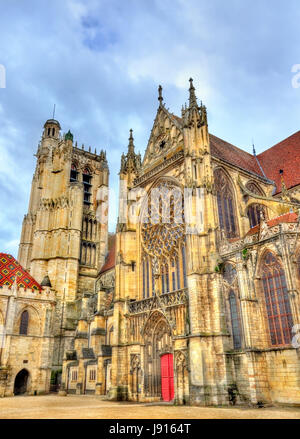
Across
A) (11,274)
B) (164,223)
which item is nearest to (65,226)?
(11,274)

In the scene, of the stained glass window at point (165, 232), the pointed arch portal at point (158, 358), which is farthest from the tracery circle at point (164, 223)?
the pointed arch portal at point (158, 358)

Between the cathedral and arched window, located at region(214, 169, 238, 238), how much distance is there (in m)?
0.07

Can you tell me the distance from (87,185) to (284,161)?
26.9 metres

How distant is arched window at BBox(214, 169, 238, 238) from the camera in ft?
67.1

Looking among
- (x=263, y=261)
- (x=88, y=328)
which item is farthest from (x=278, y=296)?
(x=88, y=328)

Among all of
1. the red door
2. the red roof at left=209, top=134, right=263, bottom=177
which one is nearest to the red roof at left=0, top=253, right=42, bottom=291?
the red door

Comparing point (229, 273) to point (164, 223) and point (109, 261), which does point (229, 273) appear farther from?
point (109, 261)

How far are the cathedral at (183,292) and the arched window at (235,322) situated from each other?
55mm

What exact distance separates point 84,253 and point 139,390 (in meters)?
22.9

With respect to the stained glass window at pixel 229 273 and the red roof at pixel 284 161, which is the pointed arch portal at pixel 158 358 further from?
the red roof at pixel 284 161

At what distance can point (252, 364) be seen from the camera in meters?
14.6

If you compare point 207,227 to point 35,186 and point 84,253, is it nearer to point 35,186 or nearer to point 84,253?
point 84,253

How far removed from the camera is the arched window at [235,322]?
16.1m

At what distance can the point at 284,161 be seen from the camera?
85.1 feet
